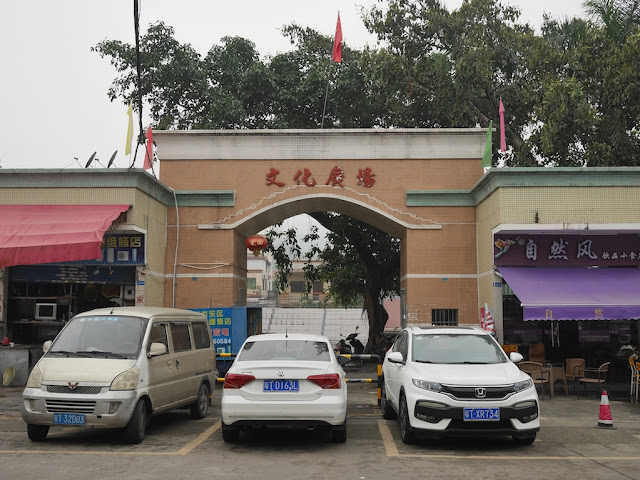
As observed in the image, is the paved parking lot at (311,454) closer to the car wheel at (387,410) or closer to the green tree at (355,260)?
the car wheel at (387,410)

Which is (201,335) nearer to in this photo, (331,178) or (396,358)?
(396,358)

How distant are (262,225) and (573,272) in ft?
32.4

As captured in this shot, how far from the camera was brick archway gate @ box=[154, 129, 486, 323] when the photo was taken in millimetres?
19609

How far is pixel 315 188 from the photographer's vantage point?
19844 mm

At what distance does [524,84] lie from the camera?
81.3 feet

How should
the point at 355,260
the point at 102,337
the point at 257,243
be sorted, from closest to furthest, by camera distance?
the point at 102,337
the point at 257,243
the point at 355,260

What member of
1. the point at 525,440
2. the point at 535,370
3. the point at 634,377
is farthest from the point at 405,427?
the point at 634,377

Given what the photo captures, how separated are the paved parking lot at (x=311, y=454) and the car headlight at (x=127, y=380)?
792mm

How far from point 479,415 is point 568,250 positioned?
989 centimetres

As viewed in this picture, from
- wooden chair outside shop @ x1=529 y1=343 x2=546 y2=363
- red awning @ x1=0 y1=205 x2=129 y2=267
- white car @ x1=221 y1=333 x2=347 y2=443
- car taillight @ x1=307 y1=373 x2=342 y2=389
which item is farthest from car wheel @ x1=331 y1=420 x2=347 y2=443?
wooden chair outside shop @ x1=529 y1=343 x2=546 y2=363

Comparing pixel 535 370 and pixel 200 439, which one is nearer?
pixel 200 439

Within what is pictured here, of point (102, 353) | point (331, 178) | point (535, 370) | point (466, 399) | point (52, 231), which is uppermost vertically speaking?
point (331, 178)

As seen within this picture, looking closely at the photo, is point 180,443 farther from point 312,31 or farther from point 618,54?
point 312,31

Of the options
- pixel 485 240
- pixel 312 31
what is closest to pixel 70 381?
pixel 485 240
